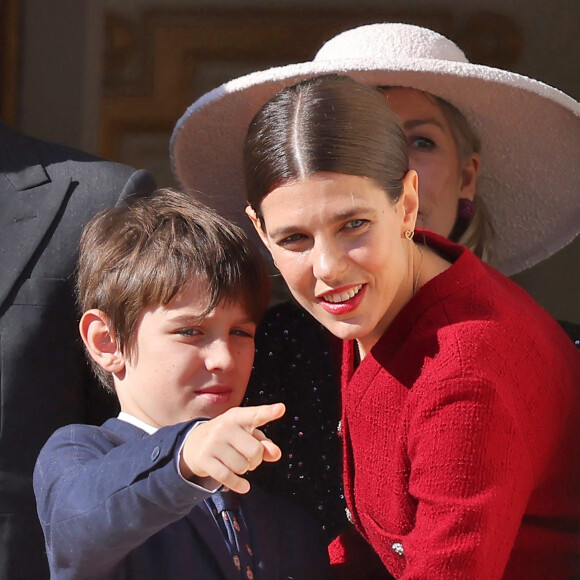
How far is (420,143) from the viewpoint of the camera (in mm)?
1752

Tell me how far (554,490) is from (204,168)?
84cm

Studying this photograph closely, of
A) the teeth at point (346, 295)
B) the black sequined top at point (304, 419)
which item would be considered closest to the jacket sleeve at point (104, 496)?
the teeth at point (346, 295)

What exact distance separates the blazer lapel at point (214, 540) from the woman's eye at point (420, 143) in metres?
0.64

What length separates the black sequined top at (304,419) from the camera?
1.73 metres

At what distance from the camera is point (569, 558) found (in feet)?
4.61

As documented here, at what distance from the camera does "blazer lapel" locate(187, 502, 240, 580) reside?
146cm

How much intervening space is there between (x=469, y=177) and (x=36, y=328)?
0.71 m

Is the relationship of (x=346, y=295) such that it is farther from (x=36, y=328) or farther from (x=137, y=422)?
(x=36, y=328)

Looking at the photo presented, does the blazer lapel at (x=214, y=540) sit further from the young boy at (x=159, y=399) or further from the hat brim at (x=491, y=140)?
the hat brim at (x=491, y=140)

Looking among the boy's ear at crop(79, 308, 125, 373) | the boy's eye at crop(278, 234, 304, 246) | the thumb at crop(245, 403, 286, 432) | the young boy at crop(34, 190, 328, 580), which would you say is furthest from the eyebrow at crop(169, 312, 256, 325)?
the thumb at crop(245, 403, 286, 432)

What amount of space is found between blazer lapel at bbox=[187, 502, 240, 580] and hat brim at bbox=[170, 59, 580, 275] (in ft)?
1.94

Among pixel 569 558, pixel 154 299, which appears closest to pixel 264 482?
pixel 154 299

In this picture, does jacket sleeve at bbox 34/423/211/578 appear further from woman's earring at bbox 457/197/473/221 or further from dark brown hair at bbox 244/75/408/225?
woman's earring at bbox 457/197/473/221

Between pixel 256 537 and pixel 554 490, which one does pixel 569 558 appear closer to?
pixel 554 490
